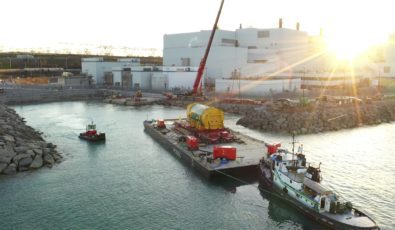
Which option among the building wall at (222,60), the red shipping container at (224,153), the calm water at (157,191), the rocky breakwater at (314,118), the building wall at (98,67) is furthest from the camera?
the building wall at (98,67)

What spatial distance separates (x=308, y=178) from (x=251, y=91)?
51.1 metres

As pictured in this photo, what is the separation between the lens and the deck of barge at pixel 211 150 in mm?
26219

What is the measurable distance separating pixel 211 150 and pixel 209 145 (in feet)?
5.98

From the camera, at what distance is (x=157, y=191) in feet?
80.3

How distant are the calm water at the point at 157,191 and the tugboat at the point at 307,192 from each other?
0.83 metres

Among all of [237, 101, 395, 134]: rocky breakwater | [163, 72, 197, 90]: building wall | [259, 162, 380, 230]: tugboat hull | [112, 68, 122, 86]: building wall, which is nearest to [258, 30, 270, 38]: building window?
[163, 72, 197, 90]: building wall

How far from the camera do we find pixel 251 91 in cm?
7238

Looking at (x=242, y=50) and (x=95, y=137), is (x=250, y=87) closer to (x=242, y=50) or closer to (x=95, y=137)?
(x=242, y=50)

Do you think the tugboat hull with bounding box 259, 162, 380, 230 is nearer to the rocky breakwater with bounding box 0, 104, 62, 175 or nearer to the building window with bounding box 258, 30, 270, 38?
the rocky breakwater with bounding box 0, 104, 62, 175

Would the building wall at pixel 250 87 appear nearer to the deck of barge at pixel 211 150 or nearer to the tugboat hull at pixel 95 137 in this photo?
the deck of barge at pixel 211 150

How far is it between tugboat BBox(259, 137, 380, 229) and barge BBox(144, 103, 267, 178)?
A: 2176 millimetres

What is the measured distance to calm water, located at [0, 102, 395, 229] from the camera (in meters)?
20.4

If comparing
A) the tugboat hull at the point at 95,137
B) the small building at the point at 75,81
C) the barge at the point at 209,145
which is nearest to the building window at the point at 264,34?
the small building at the point at 75,81

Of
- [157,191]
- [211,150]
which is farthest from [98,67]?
[157,191]
